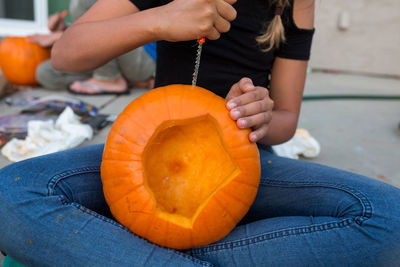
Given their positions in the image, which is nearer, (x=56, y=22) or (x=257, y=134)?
(x=257, y=134)

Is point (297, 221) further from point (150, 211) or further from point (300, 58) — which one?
point (300, 58)

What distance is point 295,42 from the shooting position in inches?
47.7

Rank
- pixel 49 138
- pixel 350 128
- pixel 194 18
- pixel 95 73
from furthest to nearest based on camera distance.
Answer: pixel 95 73, pixel 350 128, pixel 49 138, pixel 194 18

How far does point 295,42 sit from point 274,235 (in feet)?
2.33

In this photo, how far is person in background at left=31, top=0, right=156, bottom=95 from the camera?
8.54 ft

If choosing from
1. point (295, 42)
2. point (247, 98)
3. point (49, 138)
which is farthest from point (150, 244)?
point (49, 138)

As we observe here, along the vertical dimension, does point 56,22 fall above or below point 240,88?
below

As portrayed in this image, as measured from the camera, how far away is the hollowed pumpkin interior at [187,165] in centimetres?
82

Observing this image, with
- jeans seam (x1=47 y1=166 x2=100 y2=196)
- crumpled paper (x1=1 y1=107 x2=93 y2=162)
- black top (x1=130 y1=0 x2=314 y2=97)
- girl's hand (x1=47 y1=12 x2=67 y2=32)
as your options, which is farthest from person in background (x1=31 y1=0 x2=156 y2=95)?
jeans seam (x1=47 y1=166 x2=100 y2=196)

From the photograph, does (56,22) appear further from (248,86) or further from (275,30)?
(248,86)

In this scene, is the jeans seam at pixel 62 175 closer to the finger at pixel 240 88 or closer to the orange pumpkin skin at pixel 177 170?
the orange pumpkin skin at pixel 177 170

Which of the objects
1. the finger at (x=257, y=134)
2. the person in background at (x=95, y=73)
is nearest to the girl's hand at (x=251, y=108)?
the finger at (x=257, y=134)

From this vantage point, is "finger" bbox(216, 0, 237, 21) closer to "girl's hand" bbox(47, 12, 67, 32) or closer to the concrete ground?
the concrete ground

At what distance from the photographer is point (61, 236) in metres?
0.76
